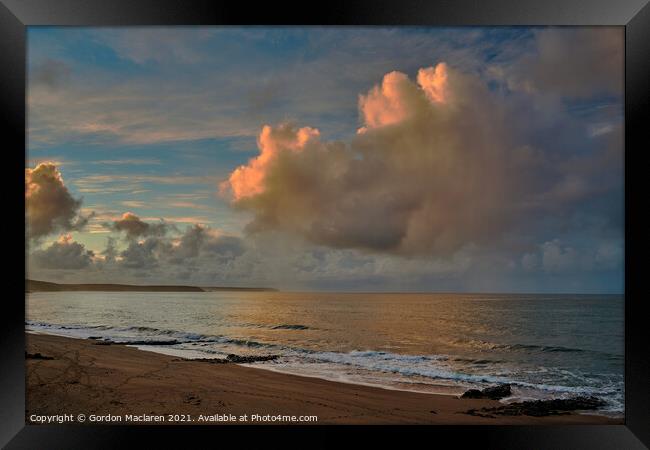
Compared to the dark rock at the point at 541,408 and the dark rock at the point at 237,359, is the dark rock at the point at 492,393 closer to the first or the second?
the dark rock at the point at 541,408

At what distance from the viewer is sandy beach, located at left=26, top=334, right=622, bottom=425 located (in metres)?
3.99

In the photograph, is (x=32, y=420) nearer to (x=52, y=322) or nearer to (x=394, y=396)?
(x=394, y=396)

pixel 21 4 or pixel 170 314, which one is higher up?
pixel 21 4

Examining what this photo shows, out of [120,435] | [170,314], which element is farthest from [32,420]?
[170,314]

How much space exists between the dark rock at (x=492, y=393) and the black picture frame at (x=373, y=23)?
4.06ft

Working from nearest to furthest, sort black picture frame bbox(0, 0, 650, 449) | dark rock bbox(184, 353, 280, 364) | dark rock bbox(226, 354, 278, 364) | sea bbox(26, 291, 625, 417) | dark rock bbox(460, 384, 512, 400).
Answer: black picture frame bbox(0, 0, 650, 449), dark rock bbox(460, 384, 512, 400), sea bbox(26, 291, 625, 417), dark rock bbox(184, 353, 280, 364), dark rock bbox(226, 354, 278, 364)

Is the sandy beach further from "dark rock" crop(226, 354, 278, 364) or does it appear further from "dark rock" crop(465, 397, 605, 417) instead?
"dark rock" crop(226, 354, 278, 364)

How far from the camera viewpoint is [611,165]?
4145 millimetres

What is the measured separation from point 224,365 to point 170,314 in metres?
7.12

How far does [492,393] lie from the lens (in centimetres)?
472

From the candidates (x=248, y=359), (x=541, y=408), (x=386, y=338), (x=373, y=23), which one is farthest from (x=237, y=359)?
(x=386, y=338)

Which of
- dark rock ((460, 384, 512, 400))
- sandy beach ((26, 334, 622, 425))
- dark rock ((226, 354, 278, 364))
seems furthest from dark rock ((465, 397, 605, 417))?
dark rock ((226, 354, 278, 364))

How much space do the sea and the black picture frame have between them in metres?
0.27

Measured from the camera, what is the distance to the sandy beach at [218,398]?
13.1ft
